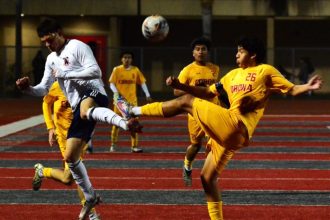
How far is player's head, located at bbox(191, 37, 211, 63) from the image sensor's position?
43.7 ft

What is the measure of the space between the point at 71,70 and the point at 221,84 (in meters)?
1.50

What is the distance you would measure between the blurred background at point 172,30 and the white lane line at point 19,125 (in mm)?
11974

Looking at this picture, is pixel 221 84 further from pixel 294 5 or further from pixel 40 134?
pixel 294 5

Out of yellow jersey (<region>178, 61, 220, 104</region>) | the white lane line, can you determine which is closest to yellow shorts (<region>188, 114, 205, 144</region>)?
yellow jersey (<region>178, 61, 220, 104</region>)

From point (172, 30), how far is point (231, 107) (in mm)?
37426

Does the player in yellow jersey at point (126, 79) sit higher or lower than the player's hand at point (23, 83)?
lower

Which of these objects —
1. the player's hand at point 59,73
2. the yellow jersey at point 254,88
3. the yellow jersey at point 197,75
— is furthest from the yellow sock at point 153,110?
the yellow jersey at point 197,75

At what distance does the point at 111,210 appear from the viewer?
10.8 meters

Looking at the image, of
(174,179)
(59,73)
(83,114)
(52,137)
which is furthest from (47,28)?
(174,179)

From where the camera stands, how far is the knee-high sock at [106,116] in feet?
27.3

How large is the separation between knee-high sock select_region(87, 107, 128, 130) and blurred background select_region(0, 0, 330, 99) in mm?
29920

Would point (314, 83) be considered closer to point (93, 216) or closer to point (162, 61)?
point (93, 216)

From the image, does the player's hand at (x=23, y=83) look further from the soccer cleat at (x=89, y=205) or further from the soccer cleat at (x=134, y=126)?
the soccer cleat at (x=134, y=126)

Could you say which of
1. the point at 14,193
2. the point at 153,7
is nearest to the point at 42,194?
the point at 14,193
